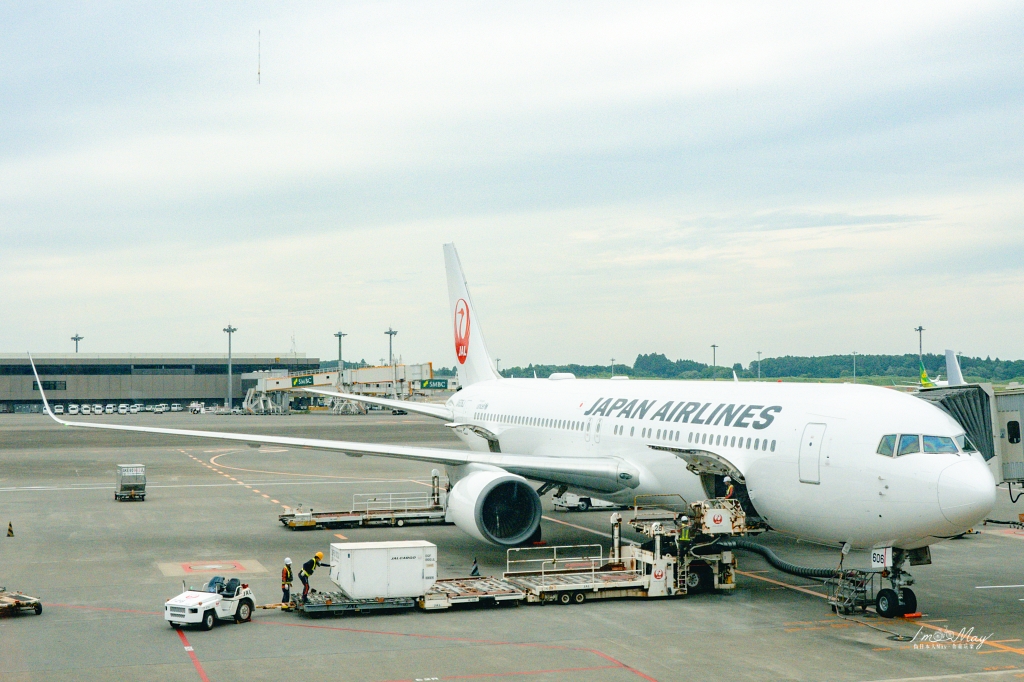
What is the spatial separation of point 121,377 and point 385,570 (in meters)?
148

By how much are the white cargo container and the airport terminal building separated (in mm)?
144014

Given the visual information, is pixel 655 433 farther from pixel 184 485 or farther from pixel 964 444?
pixel 184 485

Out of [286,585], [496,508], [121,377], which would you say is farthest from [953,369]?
[121,377]

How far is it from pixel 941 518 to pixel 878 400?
10.8 ft

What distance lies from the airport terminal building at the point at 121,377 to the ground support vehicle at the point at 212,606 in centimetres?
14390

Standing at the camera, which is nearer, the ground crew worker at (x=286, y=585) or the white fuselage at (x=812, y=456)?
the white fuselage at (x=812, y=456)

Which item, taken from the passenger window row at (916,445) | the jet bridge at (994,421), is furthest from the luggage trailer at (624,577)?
the jet bridge at (994,421)

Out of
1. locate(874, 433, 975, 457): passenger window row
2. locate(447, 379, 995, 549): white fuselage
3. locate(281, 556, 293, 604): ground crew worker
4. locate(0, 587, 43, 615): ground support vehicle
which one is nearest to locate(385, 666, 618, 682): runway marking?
locate(281, 556, 293, 604): ground crew worker

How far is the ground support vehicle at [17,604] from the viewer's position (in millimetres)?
21375

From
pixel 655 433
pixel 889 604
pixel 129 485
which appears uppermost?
pixel 655 433

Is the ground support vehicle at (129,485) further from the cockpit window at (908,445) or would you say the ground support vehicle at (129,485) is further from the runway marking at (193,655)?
the cockpit window at (908,445)

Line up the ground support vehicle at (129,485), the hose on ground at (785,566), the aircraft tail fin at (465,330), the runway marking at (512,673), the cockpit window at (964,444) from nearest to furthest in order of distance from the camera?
the runway marking at (512,673) < the cockpit window at (964,444) < the hose on ground at (785,566) < the ground support vehicle at (129,485) < the aircraft tail fin at (465,330)

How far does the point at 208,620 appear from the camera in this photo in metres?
20.4

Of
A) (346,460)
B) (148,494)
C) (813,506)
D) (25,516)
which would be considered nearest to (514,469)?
(813,506)
